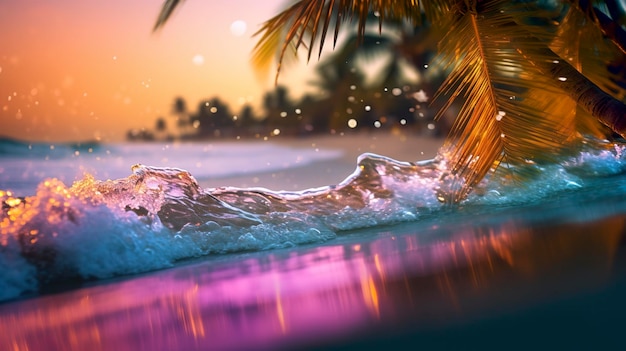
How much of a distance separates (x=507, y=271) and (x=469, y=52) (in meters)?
2.34

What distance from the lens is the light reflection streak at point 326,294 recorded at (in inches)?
79.8

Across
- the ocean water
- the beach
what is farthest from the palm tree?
the beach

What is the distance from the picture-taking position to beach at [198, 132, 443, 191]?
6.35m

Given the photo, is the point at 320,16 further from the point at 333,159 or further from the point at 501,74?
the point at 333,159

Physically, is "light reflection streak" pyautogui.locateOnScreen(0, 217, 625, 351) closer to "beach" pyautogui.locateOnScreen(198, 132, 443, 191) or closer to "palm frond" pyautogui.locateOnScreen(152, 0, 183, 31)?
"palm frond" pyautogui.locateOnScreen(152, 0, 183, 31)

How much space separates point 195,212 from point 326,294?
302 cm

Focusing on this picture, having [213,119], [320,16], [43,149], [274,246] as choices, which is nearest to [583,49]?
[320,16]

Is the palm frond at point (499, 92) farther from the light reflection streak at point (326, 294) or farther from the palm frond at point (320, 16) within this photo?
the light reflection streak at point (326, 294)

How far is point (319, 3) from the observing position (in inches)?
178

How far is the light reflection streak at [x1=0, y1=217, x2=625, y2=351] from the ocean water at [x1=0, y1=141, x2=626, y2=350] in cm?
1

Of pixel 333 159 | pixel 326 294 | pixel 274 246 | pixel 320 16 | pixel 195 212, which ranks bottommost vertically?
pixel 326 294

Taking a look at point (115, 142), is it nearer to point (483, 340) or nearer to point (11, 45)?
point (11, 45)

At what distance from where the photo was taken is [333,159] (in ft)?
22.5

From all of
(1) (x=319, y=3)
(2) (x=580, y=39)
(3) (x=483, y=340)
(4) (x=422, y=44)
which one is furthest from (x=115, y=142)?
(4) (x=422, y=44)
